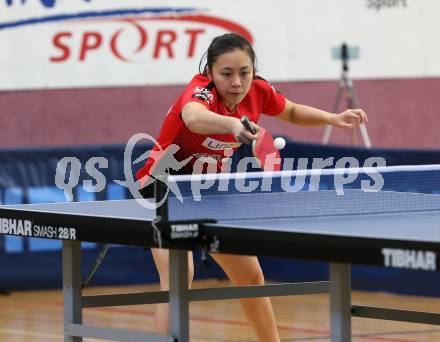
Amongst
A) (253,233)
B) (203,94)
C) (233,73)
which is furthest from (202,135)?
(253,233)

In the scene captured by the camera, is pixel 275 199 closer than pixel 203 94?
No

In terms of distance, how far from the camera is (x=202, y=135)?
4.91 metres

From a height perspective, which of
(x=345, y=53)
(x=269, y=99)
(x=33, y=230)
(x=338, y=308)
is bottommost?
(x=338, y=308)

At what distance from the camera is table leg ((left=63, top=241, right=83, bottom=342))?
15.4ft

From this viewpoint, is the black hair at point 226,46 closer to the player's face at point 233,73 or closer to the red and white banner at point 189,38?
the player's face at point 233,73

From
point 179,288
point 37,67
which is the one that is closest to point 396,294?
point 37,67

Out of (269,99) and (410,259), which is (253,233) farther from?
(269,99)

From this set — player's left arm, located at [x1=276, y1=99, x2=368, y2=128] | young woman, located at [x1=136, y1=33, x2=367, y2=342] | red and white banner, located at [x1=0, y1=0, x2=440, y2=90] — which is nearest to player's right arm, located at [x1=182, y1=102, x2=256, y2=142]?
young woman, located at [x1=136, y1=33, x2=367, y2=342]

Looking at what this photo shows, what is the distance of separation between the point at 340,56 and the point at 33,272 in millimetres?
3170

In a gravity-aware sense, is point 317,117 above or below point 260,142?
above

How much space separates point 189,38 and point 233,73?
5097 mm

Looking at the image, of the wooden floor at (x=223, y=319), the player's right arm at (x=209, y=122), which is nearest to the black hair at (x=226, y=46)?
the player's right arm at (x=209, y=122)

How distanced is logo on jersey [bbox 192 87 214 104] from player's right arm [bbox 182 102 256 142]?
64 millimetres

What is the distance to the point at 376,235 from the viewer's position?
3713 mm
